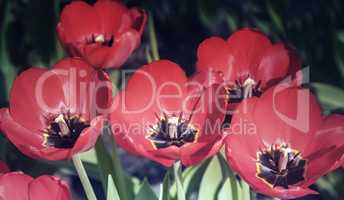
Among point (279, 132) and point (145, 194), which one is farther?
point (145, 194)

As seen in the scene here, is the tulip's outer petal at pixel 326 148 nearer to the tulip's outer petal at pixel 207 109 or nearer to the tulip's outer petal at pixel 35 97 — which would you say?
the tulip's outer petal at pixel 207 109

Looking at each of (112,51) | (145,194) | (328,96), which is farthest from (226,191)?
(328,96)

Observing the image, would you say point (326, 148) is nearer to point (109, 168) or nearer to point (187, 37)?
point (109, 168)

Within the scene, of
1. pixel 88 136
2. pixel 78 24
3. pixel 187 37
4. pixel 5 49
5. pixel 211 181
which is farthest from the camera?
pixel 187 37

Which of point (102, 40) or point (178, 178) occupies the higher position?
point (102, 40)

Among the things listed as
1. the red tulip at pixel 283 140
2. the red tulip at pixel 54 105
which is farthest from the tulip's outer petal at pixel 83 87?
the red tulip at pixel 283 140

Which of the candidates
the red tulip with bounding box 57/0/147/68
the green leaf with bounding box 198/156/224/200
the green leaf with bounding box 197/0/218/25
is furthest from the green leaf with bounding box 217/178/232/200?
the green leaf with bounding box 197/0/218/25
